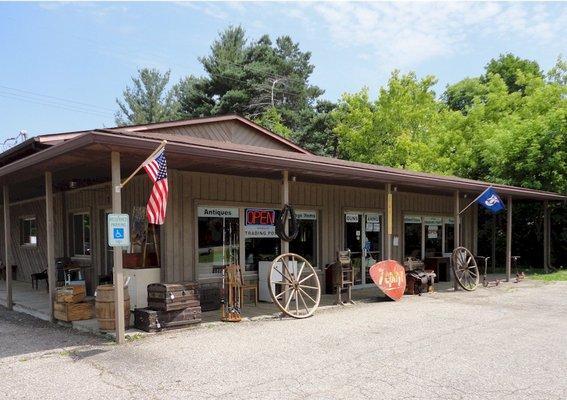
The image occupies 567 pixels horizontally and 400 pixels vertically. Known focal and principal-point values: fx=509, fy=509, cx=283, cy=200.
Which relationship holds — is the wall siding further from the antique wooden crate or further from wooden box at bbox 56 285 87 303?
wooden box at bbox 56 285 87 303

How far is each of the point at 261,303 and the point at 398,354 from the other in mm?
4650

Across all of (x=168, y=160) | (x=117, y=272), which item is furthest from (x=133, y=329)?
(x=168, y=160)

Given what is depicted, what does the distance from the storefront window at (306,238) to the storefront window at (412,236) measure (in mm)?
3525

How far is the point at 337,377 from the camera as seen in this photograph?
205 inches

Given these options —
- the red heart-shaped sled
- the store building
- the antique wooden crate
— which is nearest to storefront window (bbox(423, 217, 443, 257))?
the store building

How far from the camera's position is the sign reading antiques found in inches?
267

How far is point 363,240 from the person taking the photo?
13305 millimetres

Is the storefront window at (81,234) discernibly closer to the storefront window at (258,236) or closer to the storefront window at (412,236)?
the storefront window at (258,236)

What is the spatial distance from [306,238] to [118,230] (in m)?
5.89

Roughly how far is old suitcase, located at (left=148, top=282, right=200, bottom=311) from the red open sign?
118 inches

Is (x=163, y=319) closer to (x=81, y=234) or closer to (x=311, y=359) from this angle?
(x=311, y=359)

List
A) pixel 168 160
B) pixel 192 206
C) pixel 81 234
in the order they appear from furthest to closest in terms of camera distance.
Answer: pixel 81 234 → pixel 192 206 → pixel 168 160

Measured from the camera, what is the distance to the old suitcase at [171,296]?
754 centimetres

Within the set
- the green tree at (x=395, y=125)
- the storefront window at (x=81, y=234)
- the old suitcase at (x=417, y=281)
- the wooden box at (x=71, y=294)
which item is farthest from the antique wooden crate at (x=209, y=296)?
the green tree at (x=395, y=125)
